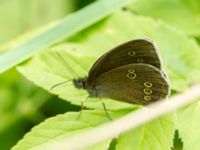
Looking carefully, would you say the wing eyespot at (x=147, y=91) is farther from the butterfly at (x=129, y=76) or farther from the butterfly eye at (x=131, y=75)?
the butterfly eye at (x=131, y=75)

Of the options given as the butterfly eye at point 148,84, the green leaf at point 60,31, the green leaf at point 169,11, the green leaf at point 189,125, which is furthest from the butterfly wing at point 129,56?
the green leaf at point 169,11

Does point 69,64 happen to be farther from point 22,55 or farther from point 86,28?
point 86,28

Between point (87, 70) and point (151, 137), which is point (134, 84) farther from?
point (151, 137)

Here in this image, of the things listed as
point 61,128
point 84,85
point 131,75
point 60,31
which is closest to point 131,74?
point 131,75

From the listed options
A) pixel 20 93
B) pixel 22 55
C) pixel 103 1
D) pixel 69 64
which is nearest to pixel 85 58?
pixel 69 64

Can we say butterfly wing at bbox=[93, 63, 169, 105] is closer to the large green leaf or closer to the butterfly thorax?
the butterfly thorax

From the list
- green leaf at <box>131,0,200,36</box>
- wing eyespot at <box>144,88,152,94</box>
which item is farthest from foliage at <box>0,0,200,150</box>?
wing eyespot at <box>144,88,152,94</box>
